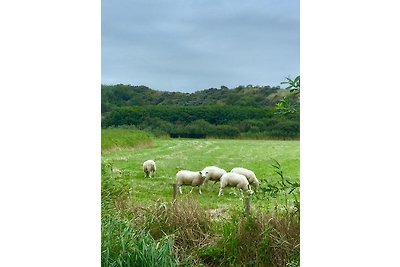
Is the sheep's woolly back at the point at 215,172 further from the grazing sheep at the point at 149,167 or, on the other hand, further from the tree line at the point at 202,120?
the grazing sheep at the point at 149,167

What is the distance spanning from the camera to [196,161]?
2.96m

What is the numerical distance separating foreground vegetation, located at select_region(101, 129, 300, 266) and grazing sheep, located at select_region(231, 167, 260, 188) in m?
0.02

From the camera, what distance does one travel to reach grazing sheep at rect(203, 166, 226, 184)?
9.62 ft

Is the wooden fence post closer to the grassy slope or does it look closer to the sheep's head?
the grassy slope

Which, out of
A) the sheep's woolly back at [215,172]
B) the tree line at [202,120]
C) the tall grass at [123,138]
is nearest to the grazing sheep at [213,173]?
the sheep's woolly back at [215,172]

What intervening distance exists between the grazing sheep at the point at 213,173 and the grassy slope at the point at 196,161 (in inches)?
1.0

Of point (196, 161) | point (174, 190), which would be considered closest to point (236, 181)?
point (196, 161)

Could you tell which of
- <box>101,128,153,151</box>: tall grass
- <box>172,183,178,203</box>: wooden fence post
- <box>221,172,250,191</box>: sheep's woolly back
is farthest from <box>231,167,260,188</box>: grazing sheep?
<box>101,128,153,151</box>: tall grass

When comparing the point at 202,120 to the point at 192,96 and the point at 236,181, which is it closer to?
the point at 192,96

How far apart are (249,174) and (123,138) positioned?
0.71 meters
